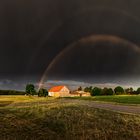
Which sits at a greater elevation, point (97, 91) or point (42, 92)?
point (97, 91)

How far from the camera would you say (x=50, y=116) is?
21.5m

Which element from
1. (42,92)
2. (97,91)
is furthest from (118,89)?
(42,92)

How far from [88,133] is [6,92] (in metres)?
Answer: 138

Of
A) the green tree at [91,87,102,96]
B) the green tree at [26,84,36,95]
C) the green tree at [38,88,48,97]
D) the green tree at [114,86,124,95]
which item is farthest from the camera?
the green tree at [114,86,124,95]

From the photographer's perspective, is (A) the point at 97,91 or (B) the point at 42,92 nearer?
(B) the point at 42,92

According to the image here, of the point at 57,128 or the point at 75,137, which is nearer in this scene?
the point at 75,137

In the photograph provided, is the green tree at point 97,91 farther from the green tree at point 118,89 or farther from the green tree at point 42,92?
the green tree at point 42,92

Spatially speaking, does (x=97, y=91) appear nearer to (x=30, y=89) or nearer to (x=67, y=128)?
(x=30, y=89)

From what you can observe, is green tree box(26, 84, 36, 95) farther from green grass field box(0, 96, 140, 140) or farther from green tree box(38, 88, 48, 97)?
green grass field box(0, 96, 140, 140)

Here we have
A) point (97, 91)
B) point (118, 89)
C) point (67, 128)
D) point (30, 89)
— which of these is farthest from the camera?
point (118, 89)

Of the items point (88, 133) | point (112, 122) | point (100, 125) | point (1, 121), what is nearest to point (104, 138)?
point (88, 133)

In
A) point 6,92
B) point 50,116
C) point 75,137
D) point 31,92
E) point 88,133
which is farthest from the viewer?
point 31,92

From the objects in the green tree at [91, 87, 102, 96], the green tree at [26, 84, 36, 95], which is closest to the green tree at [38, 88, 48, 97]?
the green tree at [26, 84, 36, 95]

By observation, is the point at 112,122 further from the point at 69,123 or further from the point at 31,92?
the point at 31,92
